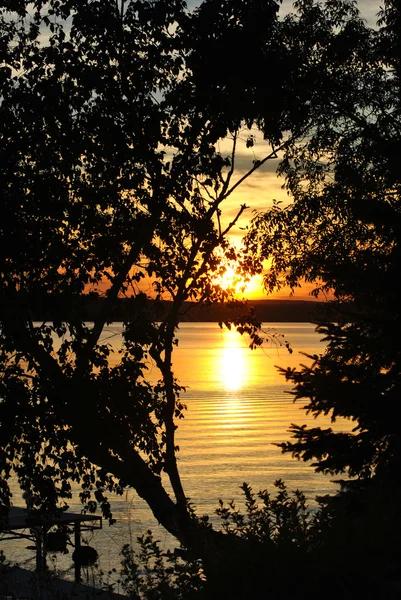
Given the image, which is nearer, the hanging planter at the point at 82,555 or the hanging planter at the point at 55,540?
the hanging planter at the point at 55,540

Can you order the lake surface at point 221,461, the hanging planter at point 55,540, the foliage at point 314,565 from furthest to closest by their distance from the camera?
the lake surface at point 221,461
the hanging planter at point 55,540
the foliage at point 314,565

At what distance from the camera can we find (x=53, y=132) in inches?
468

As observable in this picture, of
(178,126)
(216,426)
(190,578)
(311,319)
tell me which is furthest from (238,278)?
(216,426)

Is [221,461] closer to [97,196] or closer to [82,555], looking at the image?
[82,555]

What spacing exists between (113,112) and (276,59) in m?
3.05

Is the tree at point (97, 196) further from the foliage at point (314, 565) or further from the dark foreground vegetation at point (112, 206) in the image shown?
the foliage at point (314, 565)

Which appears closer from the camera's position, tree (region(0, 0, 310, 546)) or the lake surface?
tree (region(0, 0, 310, 546))

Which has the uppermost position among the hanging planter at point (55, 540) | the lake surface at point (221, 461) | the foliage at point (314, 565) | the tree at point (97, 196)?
the tree at point (97, 196)

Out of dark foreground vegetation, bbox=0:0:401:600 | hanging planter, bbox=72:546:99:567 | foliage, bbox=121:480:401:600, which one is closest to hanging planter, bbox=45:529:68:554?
dark foreground vegetation, bbox=0:0:401:600

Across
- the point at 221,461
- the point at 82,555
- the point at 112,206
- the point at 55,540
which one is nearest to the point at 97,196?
the point at 112,206

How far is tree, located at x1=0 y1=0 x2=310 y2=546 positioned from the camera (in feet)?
38.1

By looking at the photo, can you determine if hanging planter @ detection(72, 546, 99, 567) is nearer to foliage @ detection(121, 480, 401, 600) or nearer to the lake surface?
the lake surface

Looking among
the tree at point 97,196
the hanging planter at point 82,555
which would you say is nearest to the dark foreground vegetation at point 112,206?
the tree at point 97,196

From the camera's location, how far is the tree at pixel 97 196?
38.1 feet
